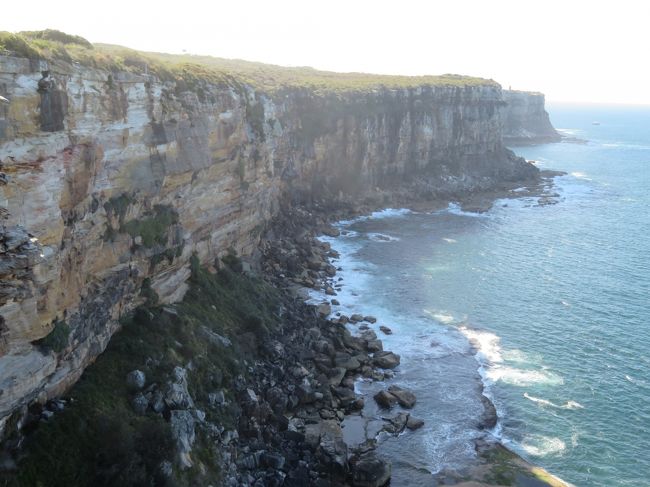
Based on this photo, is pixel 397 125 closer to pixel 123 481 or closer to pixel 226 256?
pixel 226 256

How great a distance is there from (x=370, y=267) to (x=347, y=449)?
102 ft

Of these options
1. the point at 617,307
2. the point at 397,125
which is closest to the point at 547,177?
the point at 397,125

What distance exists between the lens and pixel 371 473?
30.1m

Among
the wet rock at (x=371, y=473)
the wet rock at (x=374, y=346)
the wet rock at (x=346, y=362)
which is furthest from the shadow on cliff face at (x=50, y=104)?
the wet rock at (x=374, y=346)

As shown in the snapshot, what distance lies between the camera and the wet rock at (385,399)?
3722 centimetres

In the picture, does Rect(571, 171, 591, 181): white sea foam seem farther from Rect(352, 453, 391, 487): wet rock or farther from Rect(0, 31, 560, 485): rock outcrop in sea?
Rect(352, 453, 391, 487): wet rock

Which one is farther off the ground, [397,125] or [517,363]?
[397,125]

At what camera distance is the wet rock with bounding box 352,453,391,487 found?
97.9 ft

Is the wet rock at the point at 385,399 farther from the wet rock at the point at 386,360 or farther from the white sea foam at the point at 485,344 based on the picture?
the white sea foam at the point at 485,344

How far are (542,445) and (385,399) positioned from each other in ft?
31.7

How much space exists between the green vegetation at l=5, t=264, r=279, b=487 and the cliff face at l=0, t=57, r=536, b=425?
3.99 feet

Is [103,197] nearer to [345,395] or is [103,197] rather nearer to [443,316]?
[345,395]

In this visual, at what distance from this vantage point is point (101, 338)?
1180 inches

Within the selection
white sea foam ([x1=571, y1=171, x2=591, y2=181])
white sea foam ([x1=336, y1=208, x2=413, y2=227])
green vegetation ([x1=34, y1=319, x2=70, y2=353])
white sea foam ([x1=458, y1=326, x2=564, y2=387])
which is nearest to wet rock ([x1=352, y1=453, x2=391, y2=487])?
white sea foam ([x1=458, y1=326, x2=564, y2=387])
